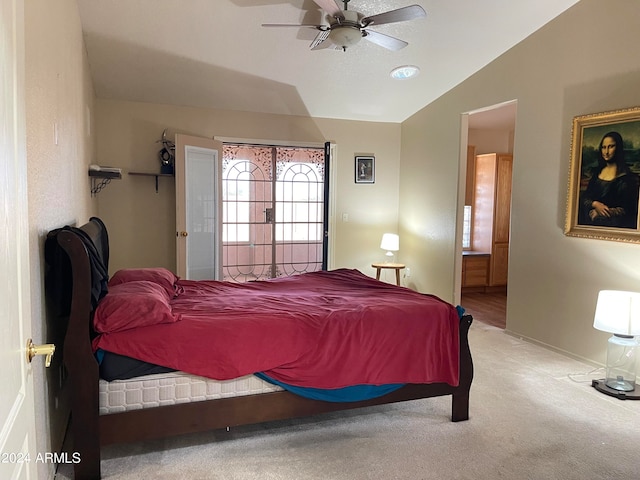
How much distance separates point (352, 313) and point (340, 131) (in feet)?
12.9

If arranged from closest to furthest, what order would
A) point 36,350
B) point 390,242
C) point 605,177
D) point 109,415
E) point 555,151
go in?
1. point 36,350
2. point 109,415
3. point 605,177
4. point 555,151
5. point 390,242

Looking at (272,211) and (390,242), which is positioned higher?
(272,211)

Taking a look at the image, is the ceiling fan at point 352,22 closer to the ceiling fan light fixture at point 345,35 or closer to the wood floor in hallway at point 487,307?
the ceiling fan light fixture at point 345,35

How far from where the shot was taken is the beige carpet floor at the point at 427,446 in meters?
2.29

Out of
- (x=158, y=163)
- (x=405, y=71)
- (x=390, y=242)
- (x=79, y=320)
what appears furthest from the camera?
(x=390, y=242)

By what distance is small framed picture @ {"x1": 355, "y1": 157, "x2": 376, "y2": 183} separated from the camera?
20.5 feet

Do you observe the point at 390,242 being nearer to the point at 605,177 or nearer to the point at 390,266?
the point at 390,266

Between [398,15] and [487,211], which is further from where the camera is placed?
[487,211]

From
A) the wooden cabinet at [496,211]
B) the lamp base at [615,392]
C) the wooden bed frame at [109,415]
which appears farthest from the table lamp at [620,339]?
the wooden cabinet at [496,211]

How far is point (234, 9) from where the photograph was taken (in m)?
3.66

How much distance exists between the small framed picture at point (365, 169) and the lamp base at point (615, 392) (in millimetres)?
3767

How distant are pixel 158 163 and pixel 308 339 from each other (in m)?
3.59

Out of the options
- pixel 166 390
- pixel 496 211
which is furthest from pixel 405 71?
pixel 166 390

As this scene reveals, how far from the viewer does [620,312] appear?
10.5 ft
